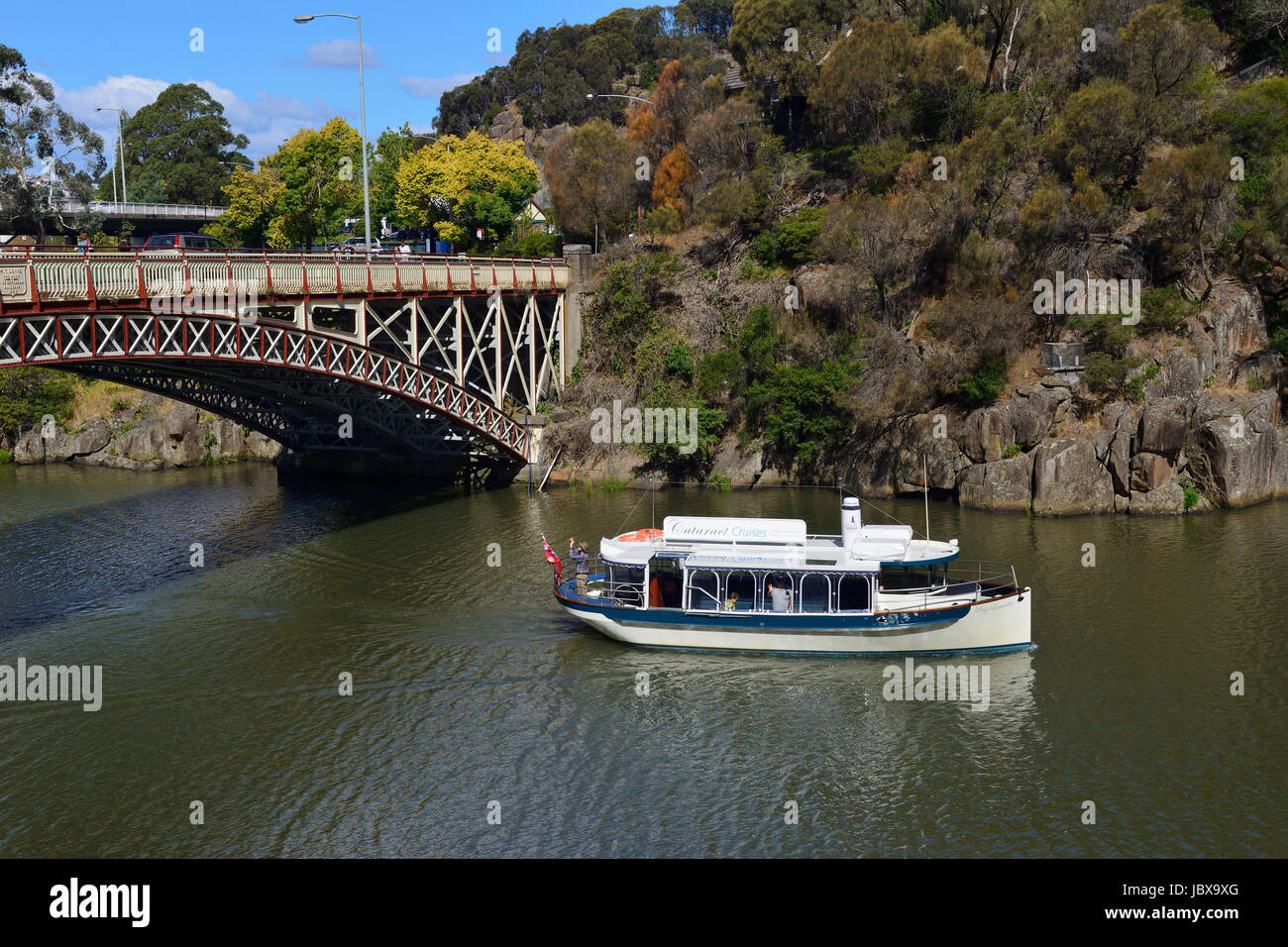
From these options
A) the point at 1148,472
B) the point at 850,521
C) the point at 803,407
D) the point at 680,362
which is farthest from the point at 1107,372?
the point at 850,521

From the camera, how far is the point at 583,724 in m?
32.8

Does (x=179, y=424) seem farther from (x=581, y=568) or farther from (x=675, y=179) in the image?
(x=581, y=568)

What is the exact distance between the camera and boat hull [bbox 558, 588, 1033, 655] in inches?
1464

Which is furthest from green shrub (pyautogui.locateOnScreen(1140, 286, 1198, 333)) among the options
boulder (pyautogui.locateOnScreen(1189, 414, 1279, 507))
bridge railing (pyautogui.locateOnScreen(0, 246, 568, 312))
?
bridge railing (pyautogui.locateOnScreen(0, 246, 568, 312))

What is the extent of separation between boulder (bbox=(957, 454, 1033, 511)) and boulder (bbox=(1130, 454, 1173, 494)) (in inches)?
200

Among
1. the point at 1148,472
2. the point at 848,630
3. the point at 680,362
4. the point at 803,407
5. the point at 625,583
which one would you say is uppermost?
the point at 680,362

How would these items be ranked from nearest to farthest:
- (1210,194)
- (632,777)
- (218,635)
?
1. (632,777)
2. (218,635)
3. (1210,194)

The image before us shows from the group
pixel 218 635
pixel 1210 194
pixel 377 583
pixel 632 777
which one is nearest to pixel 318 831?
pixel 632 777

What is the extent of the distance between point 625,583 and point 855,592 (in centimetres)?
830

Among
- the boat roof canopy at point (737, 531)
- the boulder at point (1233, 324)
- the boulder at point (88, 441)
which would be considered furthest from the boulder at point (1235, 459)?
the boulder at point (88, 441)

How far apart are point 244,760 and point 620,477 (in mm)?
39153

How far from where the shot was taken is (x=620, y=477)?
6775 centimetres

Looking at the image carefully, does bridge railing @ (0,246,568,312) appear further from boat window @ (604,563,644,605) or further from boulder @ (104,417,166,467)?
boulder @ (104,417,166,467)

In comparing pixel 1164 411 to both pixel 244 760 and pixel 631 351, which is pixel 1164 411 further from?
pixel 244 760
